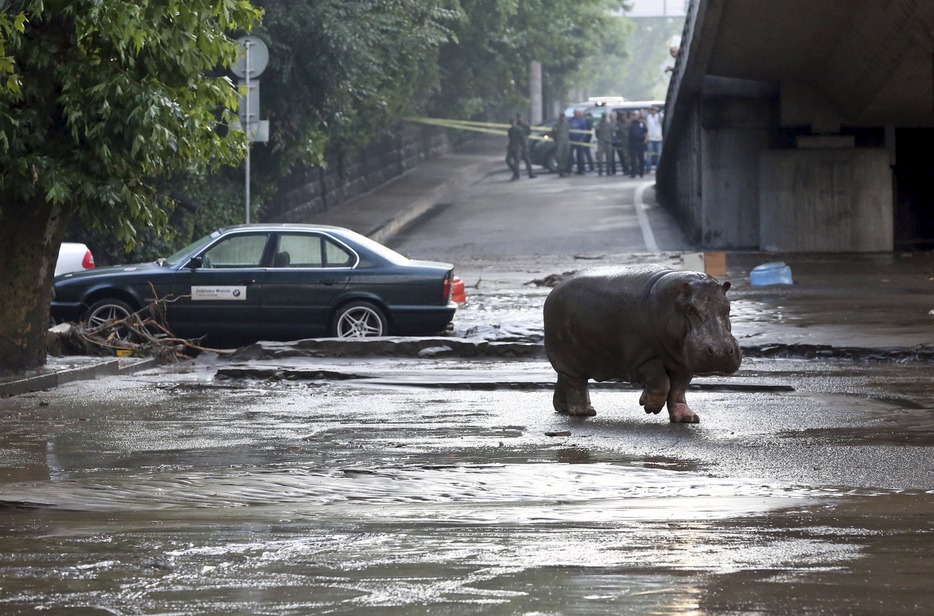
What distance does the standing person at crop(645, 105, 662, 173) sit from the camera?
48.6m

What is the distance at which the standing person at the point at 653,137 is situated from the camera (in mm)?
48562

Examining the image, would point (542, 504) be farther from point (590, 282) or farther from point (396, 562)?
point (590, 282)

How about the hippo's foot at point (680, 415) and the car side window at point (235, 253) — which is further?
the car side window at point (235, 253)

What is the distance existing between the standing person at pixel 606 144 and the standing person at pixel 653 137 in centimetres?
155

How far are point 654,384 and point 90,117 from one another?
5493 mm

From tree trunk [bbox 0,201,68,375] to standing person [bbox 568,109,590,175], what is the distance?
36051 mm

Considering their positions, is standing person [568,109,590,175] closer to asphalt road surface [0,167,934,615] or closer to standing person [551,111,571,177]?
standing person [551,111,571,177]

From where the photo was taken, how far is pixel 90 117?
12.3 metres

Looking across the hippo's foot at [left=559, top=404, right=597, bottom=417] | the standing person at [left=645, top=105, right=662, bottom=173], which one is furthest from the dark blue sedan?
the standing person at [left=645, top=105, right=662, bottom=173]

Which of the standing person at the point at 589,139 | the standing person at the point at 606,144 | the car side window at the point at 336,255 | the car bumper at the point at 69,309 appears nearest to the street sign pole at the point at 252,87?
the car side window at the point at 336,255

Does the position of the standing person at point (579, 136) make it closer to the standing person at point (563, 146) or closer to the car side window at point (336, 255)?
the standing person at point (563, 146)

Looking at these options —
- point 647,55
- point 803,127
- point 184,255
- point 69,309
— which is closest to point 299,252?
point 184,255

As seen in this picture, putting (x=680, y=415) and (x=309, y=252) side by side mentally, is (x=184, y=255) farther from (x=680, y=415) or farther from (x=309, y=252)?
(x=680, y=415)

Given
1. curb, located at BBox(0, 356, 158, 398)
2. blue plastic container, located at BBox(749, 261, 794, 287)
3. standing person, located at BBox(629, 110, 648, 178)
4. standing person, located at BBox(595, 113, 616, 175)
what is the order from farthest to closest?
1. standing person, located at BBox(595, 113, 616, 175)
2. standing person, located at BBox(629, 110, 648, 178)
3. blue plastic container, located at BBox(749, 261, 794, 287)
4. curb, located at BBox(0, 356, 158, 398)
